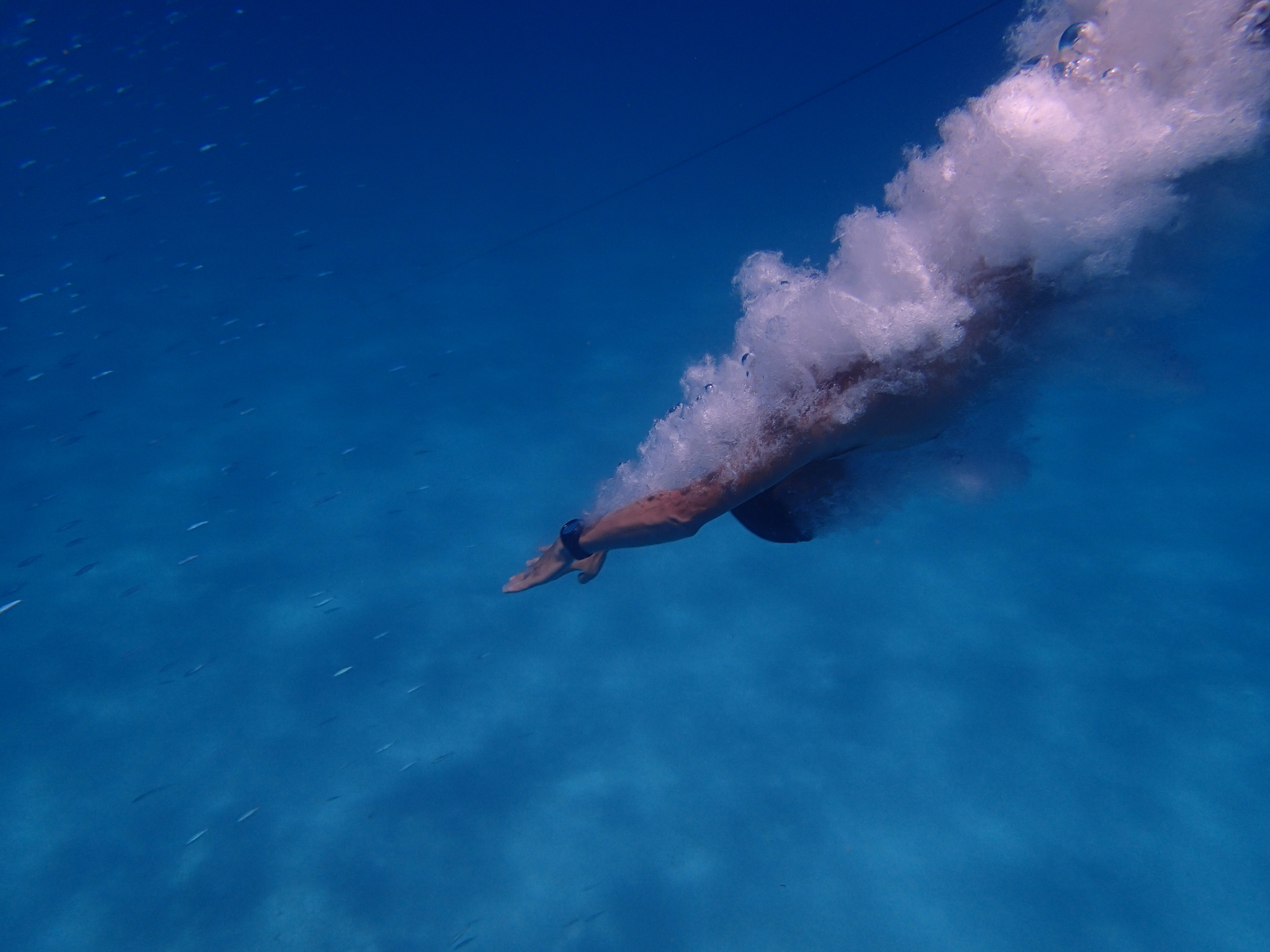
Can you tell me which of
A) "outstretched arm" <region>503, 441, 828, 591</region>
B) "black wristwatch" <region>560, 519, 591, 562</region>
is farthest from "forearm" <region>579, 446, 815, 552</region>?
"black wristwatch" <region>560, 519, 591, 562</region>

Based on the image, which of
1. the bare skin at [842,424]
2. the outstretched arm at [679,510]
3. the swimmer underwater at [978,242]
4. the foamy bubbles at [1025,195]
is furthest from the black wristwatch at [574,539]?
the foamy bubbles at [1025,195]

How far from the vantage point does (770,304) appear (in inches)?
126

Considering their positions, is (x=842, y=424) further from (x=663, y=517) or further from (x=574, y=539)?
(x=574, y=539)

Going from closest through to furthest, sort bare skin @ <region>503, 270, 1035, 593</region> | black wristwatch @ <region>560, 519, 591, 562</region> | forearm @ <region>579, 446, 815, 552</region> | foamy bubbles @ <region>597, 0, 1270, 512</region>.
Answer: foamy bubbles @ <region>597, 0, 1270, 512</region>
bare skin @ <region>503, 270, 1035, 593</region>
forearm @ <region>579, 446, 815, 552</region>
black wristwatch @ <region>560, 519, 591, 562</region>

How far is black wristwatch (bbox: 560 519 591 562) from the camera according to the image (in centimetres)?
343

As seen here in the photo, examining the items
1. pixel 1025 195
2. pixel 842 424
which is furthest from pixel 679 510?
pixel 1025 195

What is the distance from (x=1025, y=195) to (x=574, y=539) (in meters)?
2.43

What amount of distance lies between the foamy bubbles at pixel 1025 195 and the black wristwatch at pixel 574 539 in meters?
0.73

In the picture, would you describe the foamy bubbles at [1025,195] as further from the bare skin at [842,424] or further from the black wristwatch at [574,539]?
the black wristwatch at [574,539]

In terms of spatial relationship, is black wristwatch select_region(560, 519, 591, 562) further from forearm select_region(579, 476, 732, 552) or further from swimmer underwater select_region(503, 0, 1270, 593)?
swimmer underwater select_region(503, 0, 1270, 593)

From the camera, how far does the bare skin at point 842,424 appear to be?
2.54 m

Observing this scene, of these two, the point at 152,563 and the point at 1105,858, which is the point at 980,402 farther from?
the point at 152,563

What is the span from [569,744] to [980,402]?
14.3 feet

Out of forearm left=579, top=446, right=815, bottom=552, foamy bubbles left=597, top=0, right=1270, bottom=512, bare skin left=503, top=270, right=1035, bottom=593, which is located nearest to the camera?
foamy bubbles left=597, top=0, right=1270, bottom=512
